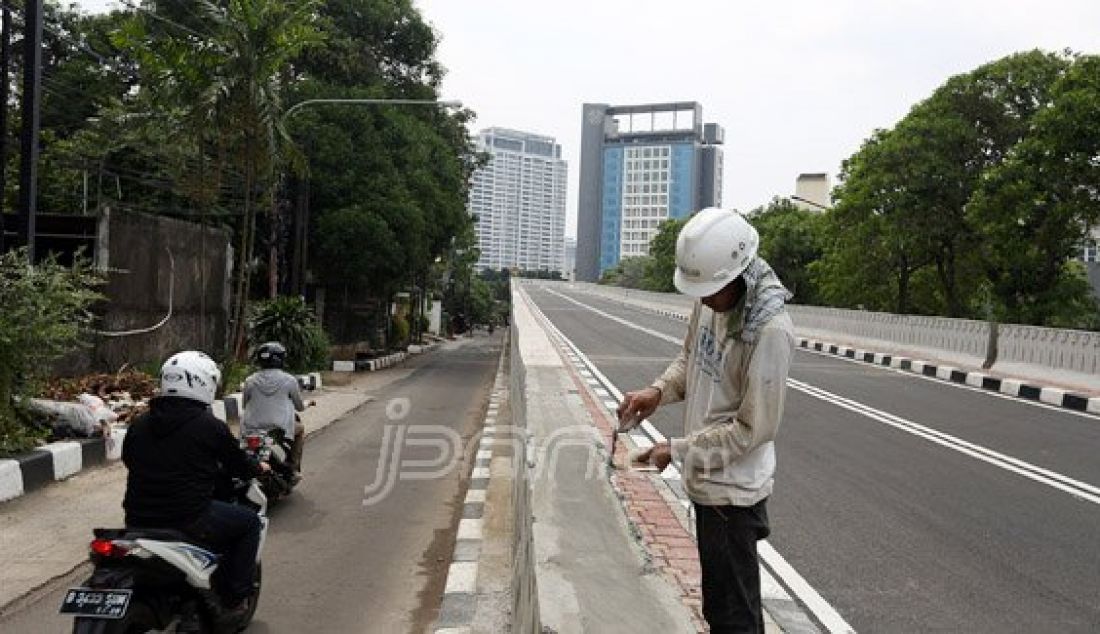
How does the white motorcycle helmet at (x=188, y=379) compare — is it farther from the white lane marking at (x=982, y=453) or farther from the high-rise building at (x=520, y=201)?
the high-rise building at (x=520, y=201)

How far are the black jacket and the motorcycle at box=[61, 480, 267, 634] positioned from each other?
0.13 meters

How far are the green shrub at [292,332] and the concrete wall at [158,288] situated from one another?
1.24 metres

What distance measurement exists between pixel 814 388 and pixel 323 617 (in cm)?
1155

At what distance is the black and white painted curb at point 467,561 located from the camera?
489cm

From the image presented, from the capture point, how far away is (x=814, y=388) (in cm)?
1520

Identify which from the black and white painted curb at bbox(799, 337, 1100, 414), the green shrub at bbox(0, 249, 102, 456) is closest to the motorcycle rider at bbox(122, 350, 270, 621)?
the green shrub at bbox(0, 249, 102, 456)

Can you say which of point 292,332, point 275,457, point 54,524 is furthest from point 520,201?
point 54,524

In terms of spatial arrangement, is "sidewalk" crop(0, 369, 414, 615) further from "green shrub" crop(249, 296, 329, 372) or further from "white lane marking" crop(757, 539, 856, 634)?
"green shrub" crop(249, 296, 329, 372)

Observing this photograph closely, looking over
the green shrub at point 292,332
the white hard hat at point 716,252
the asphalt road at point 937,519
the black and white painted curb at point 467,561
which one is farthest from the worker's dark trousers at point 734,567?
the green shrub at point 292,332

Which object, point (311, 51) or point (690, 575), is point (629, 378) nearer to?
point (690, 575)

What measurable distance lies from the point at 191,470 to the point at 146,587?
530 mm

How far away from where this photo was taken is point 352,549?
6.49m

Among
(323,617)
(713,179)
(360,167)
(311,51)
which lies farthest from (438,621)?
(713,179)

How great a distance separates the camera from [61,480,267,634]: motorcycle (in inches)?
138
